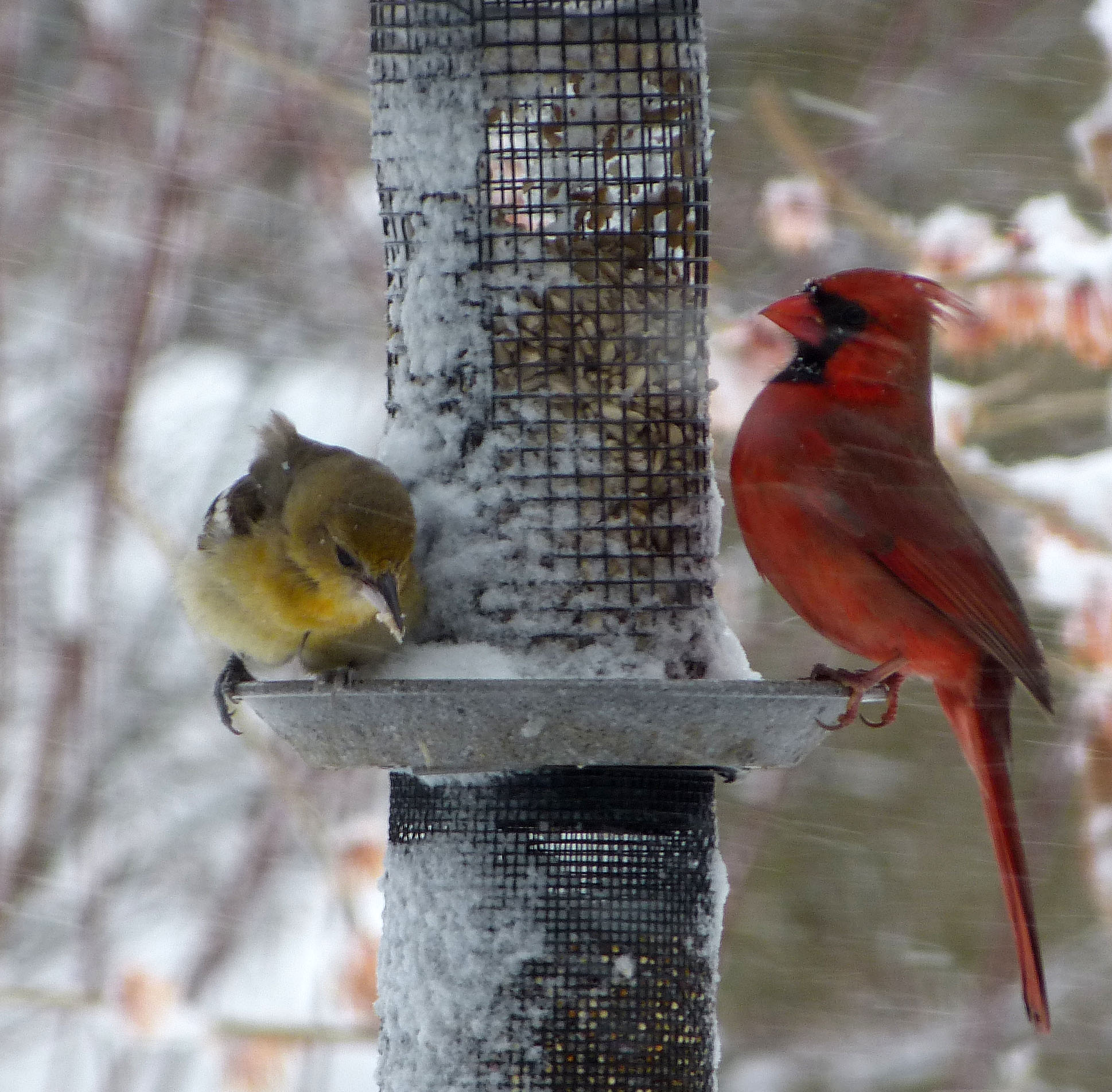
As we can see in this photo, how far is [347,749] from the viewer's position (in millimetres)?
3252

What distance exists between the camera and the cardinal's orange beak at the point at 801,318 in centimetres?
431

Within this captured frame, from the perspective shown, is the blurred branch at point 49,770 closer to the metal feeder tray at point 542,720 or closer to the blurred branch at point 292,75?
the blurred branch at point 292,75

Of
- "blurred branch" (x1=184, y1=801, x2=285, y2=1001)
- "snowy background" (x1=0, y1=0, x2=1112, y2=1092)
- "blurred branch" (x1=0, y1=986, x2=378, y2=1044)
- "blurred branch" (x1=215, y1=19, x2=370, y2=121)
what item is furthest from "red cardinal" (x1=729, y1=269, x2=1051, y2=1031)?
"blurred branch" (x1=184, y1=801, x2=285, y2=1001)

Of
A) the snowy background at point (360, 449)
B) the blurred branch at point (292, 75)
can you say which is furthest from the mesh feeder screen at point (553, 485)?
the snowy background at point (360, 449)

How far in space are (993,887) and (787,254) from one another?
12.1 feet

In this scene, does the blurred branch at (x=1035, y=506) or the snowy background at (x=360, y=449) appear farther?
the snowy background at (x=360, y=449)

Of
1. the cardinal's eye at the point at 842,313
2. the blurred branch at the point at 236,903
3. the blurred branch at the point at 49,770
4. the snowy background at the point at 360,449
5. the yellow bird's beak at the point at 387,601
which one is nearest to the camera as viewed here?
the yellow bird's beak at the point at 387,601

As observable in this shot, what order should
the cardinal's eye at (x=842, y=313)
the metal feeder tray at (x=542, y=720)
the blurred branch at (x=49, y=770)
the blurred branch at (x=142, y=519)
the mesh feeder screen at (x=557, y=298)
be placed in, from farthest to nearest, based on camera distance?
the blurred branch at (x=49, y=770) < the blurred branch at (x=142, y=519) < the cardinal's eye at (x=842, y=313) < the mesh feeder screen at (x=557, y=298) < the metal feeder tray at (x=542, y=720)

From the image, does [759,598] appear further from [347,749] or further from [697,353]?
[347,749]

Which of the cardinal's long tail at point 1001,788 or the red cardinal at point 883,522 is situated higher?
the red cardinal at point 883,522

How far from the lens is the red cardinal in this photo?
4.11m

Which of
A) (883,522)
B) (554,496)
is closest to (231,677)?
(554,496)

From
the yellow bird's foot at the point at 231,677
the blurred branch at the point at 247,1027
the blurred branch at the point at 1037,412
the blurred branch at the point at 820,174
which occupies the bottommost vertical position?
the blurred branch at the point at 247,1027

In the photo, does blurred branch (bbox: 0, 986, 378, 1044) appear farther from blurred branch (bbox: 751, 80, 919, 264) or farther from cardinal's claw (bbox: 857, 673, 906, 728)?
blurred branch (bbox: 751, 80, 919, 264)
